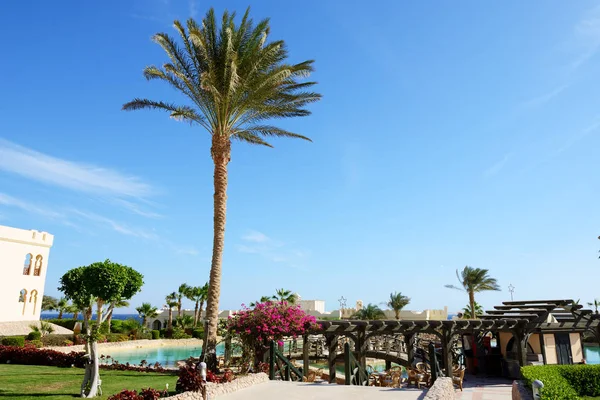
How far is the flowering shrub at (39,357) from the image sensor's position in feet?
69.4

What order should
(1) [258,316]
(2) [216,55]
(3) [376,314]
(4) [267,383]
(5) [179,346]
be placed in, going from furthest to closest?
1. (3) [376,314]
2. (5) [179,346]
3. (2) [216,55]
4. (1) [258,316]
5. (4) [267,383]

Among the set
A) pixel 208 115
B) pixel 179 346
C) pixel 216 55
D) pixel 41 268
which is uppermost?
pixel 216 55

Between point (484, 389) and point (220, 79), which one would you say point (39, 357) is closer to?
point (220, 79)

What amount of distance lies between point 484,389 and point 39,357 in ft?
69.7

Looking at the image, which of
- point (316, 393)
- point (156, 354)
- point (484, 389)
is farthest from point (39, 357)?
point (484, 389)

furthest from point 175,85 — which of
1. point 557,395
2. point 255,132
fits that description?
point 557,395

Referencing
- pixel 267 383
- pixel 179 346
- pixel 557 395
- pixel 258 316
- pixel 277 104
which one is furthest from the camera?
pixel 179 346

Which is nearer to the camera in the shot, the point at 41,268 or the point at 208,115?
the point at 208,115

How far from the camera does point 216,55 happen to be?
62.8 ft

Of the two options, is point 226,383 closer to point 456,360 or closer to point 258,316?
point 258,316

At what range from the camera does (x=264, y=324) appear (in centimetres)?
1583

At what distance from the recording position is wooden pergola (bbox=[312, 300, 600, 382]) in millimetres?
18438

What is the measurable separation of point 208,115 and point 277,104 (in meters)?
3.32

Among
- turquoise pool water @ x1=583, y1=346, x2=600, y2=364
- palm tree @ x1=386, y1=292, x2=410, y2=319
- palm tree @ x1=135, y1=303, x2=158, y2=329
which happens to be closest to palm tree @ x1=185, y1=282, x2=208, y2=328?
palm tree @ x1=135, y1=303, x2=158, y2=329
